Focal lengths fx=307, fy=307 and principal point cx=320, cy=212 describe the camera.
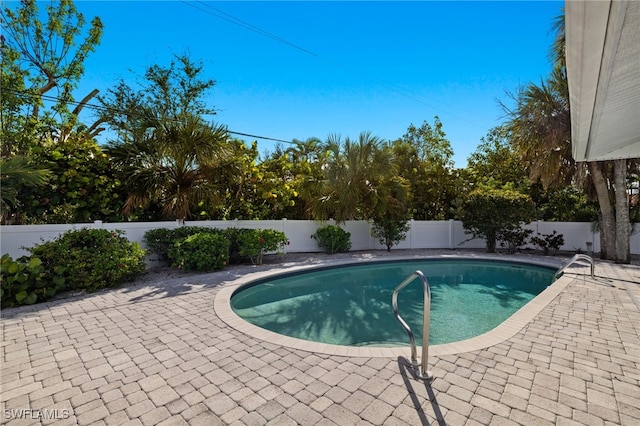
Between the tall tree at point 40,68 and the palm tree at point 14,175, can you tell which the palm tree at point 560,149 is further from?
the tall tree at point 40,68

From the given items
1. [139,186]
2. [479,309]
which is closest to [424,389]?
[479,309]

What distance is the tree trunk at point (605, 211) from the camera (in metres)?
10.3

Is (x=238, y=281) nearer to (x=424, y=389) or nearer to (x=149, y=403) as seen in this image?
(x=149, y=403)

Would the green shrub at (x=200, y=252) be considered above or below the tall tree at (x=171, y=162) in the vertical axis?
below

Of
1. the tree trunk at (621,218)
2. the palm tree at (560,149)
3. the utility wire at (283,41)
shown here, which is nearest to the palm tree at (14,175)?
the utility wire at (283,41)

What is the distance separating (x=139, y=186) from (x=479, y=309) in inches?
376

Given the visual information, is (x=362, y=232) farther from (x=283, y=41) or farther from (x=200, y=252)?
(x=283, y=41)

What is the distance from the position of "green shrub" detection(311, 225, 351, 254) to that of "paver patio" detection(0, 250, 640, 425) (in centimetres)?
763

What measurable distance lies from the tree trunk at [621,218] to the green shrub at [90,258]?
47.6ft

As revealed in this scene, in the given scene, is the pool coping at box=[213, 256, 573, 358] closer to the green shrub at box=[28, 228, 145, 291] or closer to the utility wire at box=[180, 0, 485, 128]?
the green shrub at box=[28, 228, 145, 291]

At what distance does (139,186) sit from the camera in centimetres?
904
